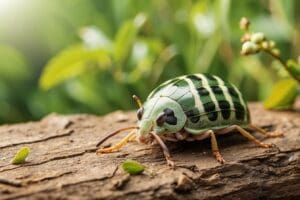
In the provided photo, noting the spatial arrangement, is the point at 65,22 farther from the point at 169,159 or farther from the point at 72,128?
the point at 169,159

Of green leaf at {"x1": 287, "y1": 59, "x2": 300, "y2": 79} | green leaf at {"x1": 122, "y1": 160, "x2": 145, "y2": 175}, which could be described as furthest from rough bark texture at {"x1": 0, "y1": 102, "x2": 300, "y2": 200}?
green leaf at {"x1": 287, "y1": 59, "x2": 300, "y2": 79}

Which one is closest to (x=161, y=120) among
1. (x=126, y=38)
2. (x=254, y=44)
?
(x=254, y=44)

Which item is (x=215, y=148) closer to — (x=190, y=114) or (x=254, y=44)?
(x=190, y=114)

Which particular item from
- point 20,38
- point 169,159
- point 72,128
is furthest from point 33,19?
point 169,159

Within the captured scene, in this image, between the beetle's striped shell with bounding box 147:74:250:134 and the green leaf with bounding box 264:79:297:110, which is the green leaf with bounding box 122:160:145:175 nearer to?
the beetle's striped shell with bounding box 147:74:250:134

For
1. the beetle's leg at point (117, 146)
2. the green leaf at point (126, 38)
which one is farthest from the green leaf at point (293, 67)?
the green leaf at point (126, 38)

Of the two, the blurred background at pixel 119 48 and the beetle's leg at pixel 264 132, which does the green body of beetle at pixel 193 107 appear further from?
the blurred background at pixel 119 48

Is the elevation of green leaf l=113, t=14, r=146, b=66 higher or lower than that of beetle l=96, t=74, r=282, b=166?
higher
